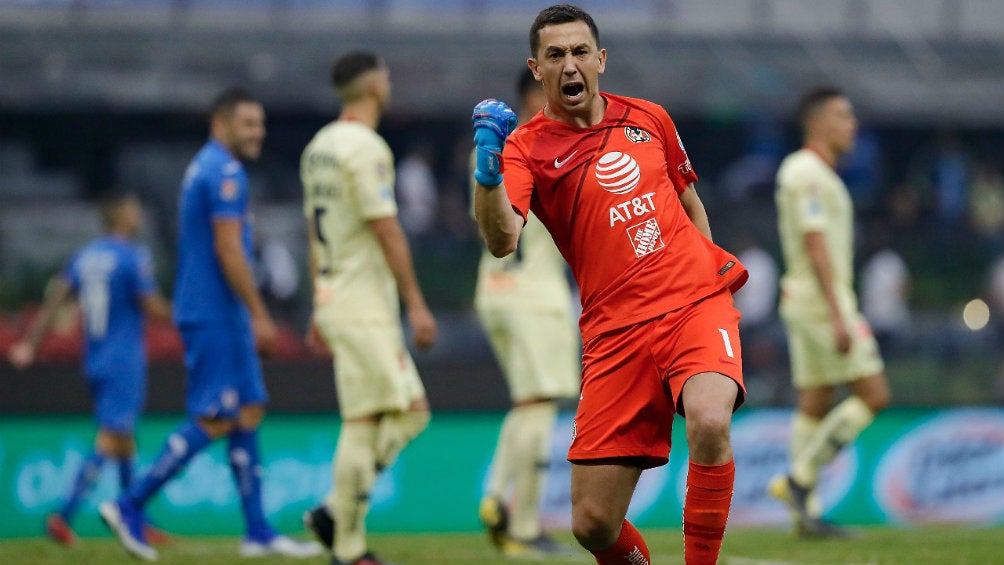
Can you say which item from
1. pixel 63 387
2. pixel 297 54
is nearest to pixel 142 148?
pixel 297 54

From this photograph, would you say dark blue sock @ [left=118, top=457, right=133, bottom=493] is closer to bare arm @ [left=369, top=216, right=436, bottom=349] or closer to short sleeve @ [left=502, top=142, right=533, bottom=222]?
bare arm @ [left=369, top=216, right=436, bottom=349]

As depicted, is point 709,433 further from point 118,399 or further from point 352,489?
point 118,399

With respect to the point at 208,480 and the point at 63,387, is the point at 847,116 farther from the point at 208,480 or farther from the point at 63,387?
the point at 63,387

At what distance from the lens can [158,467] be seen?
7.62 meters

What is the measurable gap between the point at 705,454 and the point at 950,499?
7936 millimetres

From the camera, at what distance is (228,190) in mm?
7918

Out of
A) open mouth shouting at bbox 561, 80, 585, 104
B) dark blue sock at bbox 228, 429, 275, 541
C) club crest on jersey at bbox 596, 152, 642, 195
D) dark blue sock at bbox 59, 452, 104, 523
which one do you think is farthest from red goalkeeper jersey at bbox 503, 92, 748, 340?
dark blue sock at bbox 59, 452, 104, 523

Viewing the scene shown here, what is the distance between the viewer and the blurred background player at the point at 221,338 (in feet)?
25.3

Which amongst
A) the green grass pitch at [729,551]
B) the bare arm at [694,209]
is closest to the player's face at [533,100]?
the green grass pitch at [729,551]

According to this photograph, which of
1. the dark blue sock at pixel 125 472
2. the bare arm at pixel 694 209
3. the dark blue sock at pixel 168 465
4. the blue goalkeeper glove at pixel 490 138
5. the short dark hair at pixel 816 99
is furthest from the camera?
the dark blue sock at pixel 125 472

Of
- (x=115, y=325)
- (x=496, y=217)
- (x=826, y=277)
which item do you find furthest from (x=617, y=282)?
(x=115, y=325)

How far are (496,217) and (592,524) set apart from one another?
1.14 m

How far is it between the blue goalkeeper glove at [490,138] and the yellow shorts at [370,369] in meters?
2.58

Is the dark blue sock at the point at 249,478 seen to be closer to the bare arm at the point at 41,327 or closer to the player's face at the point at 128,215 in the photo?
the bare arm at the point at 41,327
